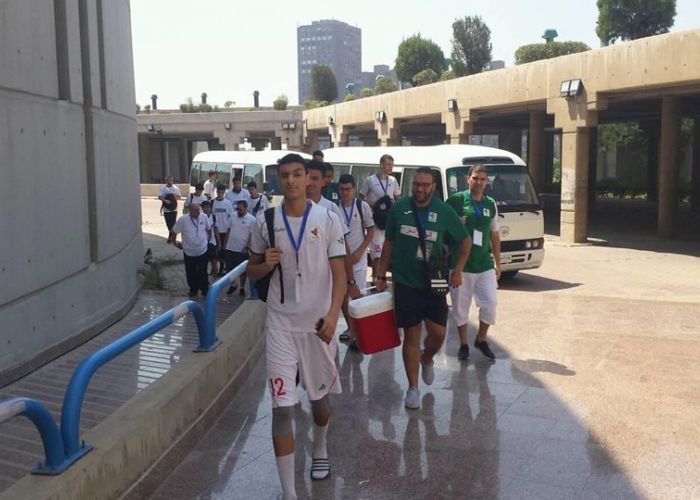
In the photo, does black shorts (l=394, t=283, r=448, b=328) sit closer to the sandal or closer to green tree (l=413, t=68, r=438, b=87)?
the sandal

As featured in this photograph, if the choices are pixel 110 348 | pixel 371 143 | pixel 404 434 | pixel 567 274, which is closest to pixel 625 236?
pixel 567 274

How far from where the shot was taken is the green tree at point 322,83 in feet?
210

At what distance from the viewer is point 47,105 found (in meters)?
7.19

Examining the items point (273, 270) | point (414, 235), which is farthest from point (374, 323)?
point (273, 270)

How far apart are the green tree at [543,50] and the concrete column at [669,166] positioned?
123 feet

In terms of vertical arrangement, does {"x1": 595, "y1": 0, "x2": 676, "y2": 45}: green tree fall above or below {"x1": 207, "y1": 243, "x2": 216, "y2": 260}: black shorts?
above

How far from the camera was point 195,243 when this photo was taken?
10727 mm

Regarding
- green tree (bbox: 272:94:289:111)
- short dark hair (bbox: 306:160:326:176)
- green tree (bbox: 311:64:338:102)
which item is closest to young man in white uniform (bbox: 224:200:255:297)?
short dark hair (bbox: 306:160:326:176)

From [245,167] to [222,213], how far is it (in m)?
9.61

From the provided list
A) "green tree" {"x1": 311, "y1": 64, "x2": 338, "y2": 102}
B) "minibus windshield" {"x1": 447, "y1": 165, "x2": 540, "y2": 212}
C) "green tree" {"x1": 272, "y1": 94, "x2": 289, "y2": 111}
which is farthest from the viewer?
"green tree" {"x1": 311, "y1": 64, "x2": 338, "y2": 102}

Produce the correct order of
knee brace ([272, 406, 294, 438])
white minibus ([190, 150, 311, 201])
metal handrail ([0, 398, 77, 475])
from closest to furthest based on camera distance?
metal handrail ([0, 398, 77, 475])
knee brace ([272, 406, 294, 438])
white minibus ([190, 150, 311, 201])

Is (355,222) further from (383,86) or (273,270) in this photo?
(383,86)

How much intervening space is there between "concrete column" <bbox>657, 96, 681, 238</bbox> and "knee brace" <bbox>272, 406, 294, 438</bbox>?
60.4ft

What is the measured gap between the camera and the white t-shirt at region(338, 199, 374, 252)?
7.76m
